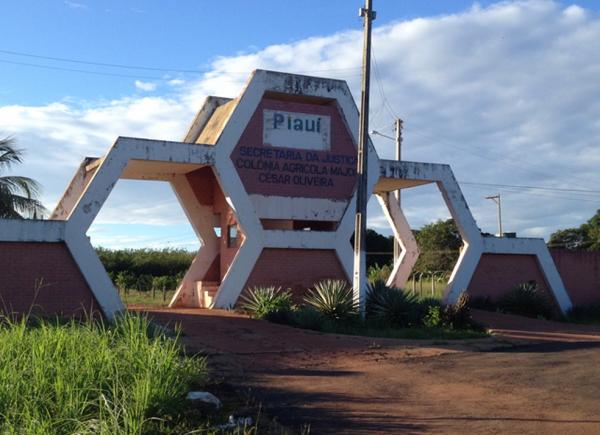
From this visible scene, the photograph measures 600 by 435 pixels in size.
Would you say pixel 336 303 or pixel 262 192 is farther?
pixel 262 192

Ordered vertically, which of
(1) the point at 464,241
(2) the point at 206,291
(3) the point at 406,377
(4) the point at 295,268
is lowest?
(3) the point at 406,377

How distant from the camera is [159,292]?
33438 mm

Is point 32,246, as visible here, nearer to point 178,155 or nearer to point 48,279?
point 48,279

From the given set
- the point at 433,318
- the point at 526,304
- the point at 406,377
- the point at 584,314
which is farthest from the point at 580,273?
the point at 406,377

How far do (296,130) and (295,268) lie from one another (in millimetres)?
4224

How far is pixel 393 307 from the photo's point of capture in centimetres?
1848

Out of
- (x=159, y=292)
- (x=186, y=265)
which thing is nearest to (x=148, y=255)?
(x=186, y=265)

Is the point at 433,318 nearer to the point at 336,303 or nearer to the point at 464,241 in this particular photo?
the point at 336,303

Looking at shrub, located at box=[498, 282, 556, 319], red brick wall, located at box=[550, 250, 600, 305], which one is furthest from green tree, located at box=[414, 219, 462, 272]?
shrub, located at box=[498, 282, 556, 319]

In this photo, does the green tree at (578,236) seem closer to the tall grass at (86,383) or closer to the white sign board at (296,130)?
the white sign board at (296,130)

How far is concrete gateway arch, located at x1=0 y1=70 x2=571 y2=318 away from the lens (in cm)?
1902

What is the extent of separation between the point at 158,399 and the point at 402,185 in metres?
19.8

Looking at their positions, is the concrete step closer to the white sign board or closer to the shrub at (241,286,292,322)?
the shrub at (241,286,292,322)

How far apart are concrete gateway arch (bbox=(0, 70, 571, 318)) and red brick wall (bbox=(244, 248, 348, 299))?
31 mm
